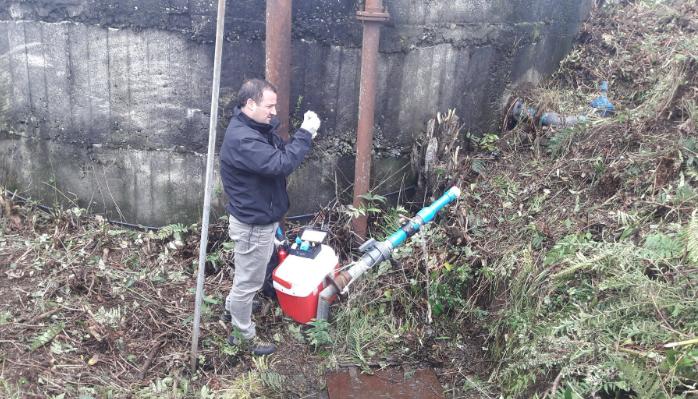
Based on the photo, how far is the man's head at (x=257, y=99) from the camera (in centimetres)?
331

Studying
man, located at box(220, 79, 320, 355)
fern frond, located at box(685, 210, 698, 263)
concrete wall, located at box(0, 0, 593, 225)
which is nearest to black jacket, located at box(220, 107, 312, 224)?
man, located at box(220, 79, 320, 355)

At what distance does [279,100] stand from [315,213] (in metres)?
1.20

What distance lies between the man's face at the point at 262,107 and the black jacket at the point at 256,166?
0.12 feet

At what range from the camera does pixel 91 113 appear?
179 inches

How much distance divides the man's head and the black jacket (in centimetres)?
5

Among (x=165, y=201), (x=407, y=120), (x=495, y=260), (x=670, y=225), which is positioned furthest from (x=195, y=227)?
(x=670, y=225)

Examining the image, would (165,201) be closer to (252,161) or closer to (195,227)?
(195,227)

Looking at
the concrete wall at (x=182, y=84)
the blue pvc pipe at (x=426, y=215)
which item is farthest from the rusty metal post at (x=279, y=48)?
the blue pvc pipe at (x=426, y=215)

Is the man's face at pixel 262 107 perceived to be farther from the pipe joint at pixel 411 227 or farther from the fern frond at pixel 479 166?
the fern frond at pixel 479 166

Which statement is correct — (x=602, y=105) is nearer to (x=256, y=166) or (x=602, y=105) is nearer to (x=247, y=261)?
(x=256, y=166)

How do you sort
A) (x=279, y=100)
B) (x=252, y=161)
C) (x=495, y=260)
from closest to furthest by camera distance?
(x=252, y=161) < (x=495, y=260) < (x=279, y=100)

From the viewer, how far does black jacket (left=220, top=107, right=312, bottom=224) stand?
3195 millimetres

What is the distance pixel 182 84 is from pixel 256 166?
172 cm

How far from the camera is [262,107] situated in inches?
131
